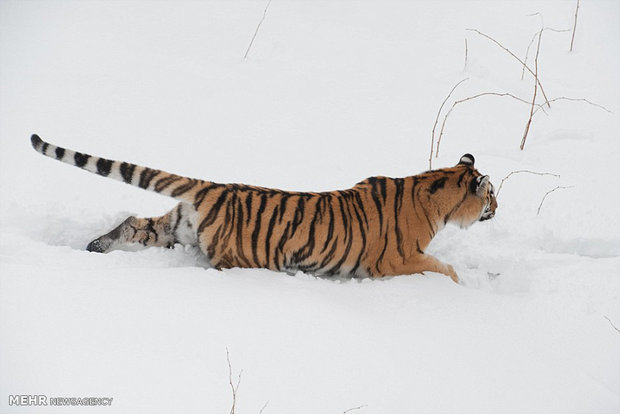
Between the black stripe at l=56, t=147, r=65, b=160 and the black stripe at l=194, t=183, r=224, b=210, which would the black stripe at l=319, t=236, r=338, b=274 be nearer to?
the black stripe at l=194, t=183, r=224, b=210

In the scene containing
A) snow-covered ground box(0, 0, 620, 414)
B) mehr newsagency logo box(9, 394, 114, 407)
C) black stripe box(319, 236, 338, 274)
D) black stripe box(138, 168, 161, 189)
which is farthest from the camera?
black stripe box(319, 236, 338, 274)

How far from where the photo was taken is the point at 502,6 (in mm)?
7852

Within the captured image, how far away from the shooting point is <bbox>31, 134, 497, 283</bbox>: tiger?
373 cm

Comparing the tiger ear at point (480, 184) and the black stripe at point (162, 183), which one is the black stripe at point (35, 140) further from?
the tiger ear at point (480, 184)

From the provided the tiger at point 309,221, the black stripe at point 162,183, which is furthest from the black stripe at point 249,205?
the black stripe at point 162,183

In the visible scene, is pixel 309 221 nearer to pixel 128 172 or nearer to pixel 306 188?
pixel 306 188

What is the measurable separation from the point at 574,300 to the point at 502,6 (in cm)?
530

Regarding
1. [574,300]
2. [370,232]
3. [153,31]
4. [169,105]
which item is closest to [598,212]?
[574,300]

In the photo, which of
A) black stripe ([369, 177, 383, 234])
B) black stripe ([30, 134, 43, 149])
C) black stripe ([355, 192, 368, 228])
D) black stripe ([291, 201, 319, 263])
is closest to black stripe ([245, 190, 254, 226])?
black stripe ([291, 201, 319, 263])

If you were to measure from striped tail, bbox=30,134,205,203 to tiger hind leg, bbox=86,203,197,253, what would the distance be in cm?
25

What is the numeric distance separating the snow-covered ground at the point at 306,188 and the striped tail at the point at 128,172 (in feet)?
1.54

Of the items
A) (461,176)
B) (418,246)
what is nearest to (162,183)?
(418,246)

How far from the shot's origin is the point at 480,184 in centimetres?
406

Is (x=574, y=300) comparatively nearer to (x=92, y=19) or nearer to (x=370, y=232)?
(x=370, y=232)
